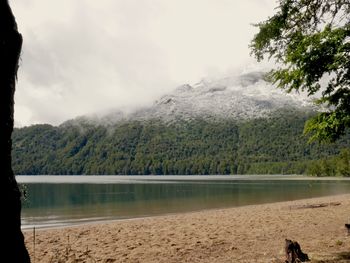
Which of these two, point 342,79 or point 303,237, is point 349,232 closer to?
point 303,237

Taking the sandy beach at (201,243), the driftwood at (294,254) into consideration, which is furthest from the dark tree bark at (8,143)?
the driftwood at (294,254)

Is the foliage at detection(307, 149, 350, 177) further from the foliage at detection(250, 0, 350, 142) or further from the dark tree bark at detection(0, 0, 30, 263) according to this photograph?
the dark tree bark at detection(0, 0, 30, 263)

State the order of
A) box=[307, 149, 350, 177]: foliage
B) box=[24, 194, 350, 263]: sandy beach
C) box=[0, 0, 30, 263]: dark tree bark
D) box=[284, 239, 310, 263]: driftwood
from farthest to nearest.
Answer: box=[307, 149, 350, 177]: foliage → box=[24, 194, 350, 263]: sandy beach → box=[284, 239, 310, 263]: driftwood → box=[0, 0, 30, 263]: dark tree bark

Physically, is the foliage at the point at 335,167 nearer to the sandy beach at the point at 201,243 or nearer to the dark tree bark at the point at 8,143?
the sandy beach at the point at 201,243

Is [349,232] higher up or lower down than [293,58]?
lower down

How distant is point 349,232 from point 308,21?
8316 mm

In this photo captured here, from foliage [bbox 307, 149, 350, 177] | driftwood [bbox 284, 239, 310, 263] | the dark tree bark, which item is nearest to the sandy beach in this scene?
driftwood [bbox 284, 239, 310, 263]

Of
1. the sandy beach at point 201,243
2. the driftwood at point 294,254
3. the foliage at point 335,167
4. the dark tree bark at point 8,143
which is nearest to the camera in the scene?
the dark tree bark at point 8,143

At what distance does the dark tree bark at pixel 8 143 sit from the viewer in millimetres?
4250

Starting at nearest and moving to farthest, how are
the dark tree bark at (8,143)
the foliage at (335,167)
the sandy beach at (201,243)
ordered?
the dark tree bark at (8,143), the sandy beach at (201,243), the foliage at (335,167)

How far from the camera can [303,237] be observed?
57.3 feet

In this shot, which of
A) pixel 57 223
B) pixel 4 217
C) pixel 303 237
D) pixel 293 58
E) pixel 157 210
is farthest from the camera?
pixel 157 210

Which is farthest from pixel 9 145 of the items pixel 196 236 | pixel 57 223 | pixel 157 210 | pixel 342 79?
pixel 157 210

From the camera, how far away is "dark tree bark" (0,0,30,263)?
4250mm
